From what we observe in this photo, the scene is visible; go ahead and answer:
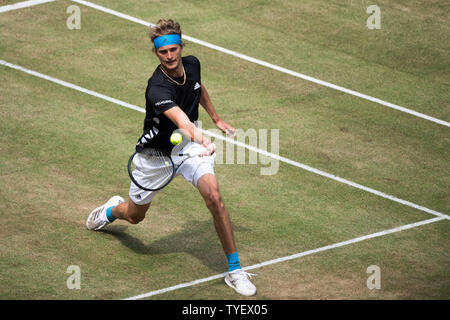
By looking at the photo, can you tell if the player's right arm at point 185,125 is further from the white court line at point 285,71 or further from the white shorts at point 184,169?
the white court line at point 285,71

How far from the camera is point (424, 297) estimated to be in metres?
8.19

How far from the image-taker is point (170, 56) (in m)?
8.40

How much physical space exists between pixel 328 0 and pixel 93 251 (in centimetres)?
967

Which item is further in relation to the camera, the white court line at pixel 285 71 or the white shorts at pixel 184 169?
the white court line at pixel 285 71

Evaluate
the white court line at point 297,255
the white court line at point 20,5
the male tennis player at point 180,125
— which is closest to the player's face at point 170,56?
the male tennis player at point 180,125

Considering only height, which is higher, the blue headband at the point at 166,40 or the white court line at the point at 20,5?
the blue headband at the point at 166,40

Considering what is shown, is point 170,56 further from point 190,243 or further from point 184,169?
point 190,243

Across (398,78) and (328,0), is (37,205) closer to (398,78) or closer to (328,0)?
(398,78)

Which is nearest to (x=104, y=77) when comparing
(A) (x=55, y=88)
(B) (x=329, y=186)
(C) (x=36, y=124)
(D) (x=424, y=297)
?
(A) (x=55, y=88)

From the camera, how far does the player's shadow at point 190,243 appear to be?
9109 millimetres

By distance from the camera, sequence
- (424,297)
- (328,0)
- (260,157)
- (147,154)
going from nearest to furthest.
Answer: (424,297), (147,154), (260,157), (328,0)

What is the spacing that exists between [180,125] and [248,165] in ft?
11.0

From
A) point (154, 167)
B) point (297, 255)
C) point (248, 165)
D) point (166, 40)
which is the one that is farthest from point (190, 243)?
point (166, 40)

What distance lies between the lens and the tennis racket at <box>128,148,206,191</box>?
869cm
